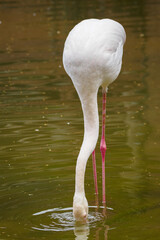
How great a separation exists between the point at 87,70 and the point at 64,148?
206 centimetres

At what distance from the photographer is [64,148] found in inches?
255

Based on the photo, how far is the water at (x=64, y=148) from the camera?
4.70 m

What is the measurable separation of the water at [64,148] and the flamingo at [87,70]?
13.5 inches

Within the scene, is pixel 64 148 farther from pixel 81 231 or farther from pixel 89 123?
pixel 81 231

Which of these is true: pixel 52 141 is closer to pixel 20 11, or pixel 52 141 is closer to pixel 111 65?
pixel 111 65

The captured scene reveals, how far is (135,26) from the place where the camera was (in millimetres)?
15031

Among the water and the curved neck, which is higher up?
the curved neck

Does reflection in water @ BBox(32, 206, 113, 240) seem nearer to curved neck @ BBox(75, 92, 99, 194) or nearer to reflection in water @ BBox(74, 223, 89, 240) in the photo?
reflection in water @ BBox(74, 223, 89, 240)

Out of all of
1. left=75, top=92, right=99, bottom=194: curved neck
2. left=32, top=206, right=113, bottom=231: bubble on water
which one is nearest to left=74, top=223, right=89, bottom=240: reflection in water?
left=32, top=206, right=113, bottom=231: bubble on water

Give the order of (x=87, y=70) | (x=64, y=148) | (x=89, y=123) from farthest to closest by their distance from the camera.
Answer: (x=64, y=148), (x=89, y=123), (x=87, y=70)

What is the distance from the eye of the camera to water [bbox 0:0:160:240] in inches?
185

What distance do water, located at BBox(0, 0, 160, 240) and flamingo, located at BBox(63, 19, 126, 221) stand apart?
1.12 feet

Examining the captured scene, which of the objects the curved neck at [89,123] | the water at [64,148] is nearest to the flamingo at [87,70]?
the curved neck at [89,123]

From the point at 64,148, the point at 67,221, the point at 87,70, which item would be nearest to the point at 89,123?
the point at 87,70
